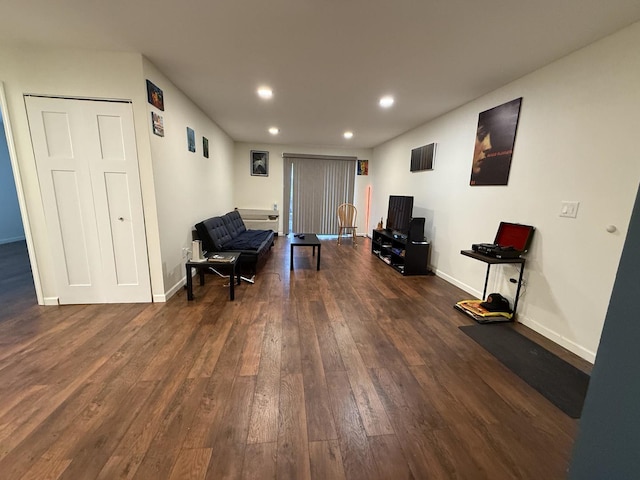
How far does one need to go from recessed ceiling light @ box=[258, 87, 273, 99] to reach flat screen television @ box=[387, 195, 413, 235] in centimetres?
263

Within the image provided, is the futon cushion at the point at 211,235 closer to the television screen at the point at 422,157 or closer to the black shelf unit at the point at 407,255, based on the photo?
the black shelf unit at the point at 407,255

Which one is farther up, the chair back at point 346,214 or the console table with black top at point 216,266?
the chair back at point 346,214

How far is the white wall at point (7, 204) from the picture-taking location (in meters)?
5.36

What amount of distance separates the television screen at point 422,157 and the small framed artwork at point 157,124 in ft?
12.4

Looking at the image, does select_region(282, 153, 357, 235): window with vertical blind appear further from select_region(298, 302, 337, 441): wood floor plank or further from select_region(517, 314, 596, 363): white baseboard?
select_region(517, 314, 596, 363): white baseboard

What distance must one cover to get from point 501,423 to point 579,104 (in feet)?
8.31

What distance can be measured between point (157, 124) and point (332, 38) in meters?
1.93

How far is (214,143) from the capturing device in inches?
193

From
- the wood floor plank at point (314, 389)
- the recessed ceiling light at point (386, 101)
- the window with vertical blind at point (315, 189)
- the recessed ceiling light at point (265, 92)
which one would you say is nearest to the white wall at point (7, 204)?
the window with vertical blind at point (315, 189)

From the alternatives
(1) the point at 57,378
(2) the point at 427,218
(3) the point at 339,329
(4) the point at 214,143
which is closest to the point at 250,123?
(4) the point at 214,143

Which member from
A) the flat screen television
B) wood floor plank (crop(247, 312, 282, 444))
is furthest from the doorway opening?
the flat screen television

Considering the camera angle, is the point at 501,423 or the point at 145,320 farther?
the point at 145,320

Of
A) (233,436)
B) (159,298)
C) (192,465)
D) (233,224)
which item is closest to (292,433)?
(233,436)

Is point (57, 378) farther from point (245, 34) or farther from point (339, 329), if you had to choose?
point (245, 34)
